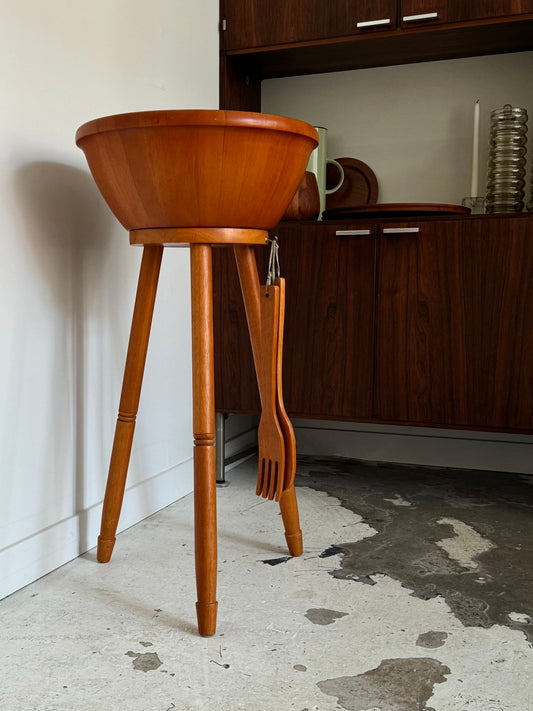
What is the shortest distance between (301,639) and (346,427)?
1.42 meters

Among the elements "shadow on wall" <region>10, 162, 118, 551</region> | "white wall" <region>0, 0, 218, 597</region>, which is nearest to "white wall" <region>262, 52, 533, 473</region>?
"white wall" <region>0, 0, 218, 597</region>

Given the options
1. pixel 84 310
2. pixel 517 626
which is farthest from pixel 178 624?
pixel 84 310

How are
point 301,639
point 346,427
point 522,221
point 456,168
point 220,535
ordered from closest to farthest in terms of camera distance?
1. point 301,639
2. point 220,535
3. point 522,221
4. point 456,168
5. point 346,427

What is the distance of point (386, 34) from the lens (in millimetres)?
2139

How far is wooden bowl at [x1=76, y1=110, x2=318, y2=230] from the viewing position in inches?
48.2

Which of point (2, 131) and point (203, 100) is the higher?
point (203, 100)

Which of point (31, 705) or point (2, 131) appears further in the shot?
point (2, 131)

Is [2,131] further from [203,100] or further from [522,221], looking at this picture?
[522,221]

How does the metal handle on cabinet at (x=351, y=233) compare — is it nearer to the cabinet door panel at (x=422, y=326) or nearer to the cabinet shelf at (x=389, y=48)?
the cabinet door panel at (x=422, y=326)

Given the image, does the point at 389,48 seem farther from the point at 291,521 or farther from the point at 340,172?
the point at 291,521

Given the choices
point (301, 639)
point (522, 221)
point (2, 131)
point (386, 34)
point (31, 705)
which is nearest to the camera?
point (31, 705)

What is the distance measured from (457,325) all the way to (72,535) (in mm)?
1174

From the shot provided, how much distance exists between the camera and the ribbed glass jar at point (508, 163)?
7.22ft

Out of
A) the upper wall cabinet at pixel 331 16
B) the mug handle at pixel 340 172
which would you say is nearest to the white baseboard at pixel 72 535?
the mug handle at pixel 340 172
